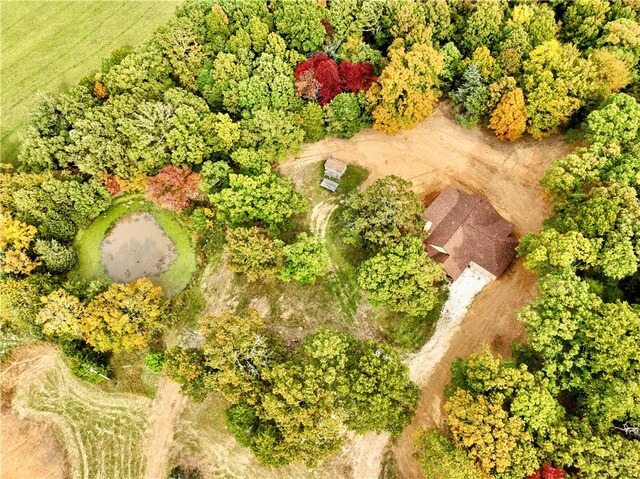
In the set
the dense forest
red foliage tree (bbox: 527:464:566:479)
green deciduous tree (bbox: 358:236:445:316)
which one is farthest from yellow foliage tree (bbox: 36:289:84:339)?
red foliage tree (bbox: 527:464:566:479)

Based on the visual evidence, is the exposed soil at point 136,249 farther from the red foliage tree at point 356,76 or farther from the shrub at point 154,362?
the red foliage tree at point 356,76

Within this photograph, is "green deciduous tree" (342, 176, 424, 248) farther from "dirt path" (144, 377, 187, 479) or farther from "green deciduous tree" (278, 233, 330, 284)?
"dirt path" (144, 377, 187, 479)

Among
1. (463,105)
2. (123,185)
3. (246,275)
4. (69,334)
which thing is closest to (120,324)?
→ (69,334)

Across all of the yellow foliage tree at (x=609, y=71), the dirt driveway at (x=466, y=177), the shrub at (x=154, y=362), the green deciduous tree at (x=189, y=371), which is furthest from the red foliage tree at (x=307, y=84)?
the shrub at (x=154, y=362)

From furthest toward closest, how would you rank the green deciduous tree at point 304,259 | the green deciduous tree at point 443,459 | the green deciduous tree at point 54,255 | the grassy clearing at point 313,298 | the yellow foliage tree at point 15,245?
the green deciduous tree at point 54,255, the grassy clearing at point 313,298, the yellow foliage tree at point 15,245, the green deciduous tree at point 304,259, the green deciduous tree at point 443,459

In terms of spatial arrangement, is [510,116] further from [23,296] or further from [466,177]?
[23,296]

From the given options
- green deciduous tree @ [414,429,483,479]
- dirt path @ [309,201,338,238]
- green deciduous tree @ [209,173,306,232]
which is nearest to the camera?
green deciduous tree @ [414,429,483,479]

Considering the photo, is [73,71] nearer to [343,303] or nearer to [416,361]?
[343,303]
